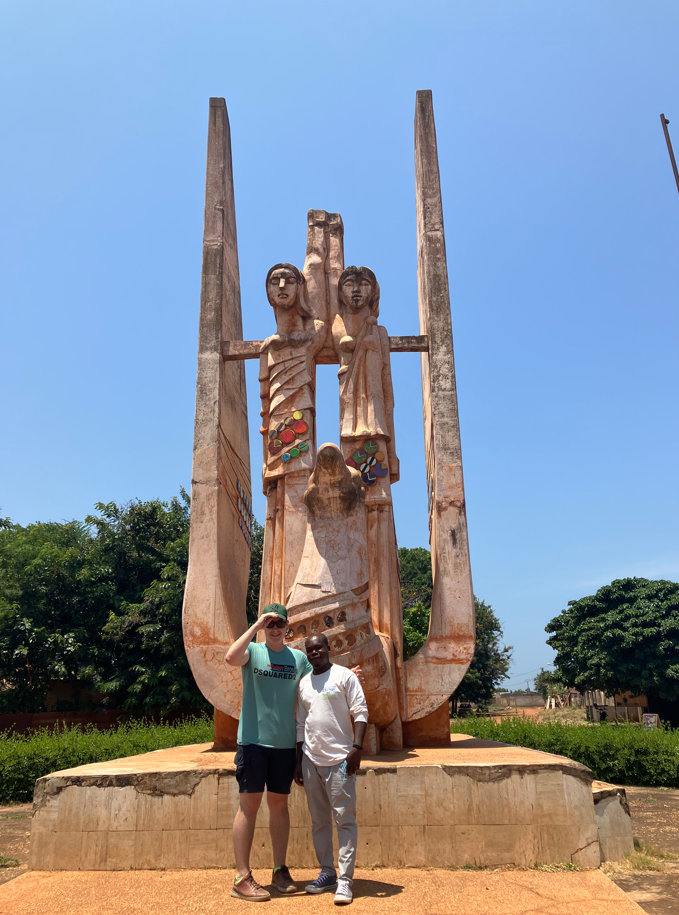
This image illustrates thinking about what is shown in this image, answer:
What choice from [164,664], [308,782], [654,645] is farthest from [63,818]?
[654,645]

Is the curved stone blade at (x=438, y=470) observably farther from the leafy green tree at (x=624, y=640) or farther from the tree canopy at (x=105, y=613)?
the leafy green tree at (x=624, y=640)

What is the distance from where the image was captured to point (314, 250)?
8.23 meters

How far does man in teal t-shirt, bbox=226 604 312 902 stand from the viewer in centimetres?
387

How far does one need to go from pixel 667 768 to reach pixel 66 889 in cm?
924

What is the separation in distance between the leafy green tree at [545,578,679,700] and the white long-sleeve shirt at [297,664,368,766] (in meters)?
21.1

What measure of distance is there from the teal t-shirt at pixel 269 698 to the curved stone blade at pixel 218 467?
2.41 meters

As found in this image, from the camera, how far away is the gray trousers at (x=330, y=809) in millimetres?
3707

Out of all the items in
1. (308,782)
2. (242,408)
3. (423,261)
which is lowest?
(308,782)

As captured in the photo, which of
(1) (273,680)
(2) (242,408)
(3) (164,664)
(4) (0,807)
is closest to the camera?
(1) (273,680)

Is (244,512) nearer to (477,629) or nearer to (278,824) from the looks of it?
(278,824)

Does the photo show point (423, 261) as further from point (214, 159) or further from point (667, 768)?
point (667, 768)

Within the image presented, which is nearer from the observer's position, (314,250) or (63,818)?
(63,818)

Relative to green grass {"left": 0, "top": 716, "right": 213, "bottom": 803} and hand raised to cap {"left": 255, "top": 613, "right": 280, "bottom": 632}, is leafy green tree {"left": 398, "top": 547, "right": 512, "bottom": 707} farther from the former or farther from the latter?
hand raised to cap {"left": 255, "top": 613, "right": 280, "bottom": 632}

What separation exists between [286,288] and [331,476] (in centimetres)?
264
